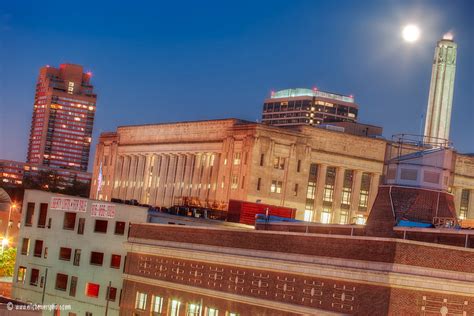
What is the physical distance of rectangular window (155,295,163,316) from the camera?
78938mm

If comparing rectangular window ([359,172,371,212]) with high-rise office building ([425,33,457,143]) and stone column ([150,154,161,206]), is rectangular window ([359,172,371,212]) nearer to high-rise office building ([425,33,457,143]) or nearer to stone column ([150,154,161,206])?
high-rise office building ([425,33,457,143])

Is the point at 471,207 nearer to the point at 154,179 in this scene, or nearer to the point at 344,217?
the point at 344,217

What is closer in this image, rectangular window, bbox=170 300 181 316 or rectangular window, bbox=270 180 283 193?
rectangular window, bbox=170 300 181 316

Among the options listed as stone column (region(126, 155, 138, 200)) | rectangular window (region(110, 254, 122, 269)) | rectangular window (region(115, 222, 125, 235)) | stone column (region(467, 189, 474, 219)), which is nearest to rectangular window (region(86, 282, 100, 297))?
rectangular window (region(110, 254, 122, 269))

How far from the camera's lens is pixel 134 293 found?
275ft

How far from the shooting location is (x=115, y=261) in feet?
293

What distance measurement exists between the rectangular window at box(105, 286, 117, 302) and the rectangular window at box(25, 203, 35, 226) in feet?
49.7

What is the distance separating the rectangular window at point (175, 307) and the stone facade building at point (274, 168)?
65.7 m

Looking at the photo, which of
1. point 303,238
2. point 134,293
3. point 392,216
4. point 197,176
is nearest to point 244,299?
point 303,238

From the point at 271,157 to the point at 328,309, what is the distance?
93428mm

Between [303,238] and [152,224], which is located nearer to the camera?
[303,238]

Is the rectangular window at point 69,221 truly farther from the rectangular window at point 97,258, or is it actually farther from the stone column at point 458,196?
the stone column at point 458,196

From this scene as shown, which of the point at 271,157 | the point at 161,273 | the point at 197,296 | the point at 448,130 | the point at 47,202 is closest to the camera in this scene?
the point at 197,296

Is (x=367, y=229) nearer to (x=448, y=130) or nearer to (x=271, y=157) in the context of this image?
(x=271, y=157)
